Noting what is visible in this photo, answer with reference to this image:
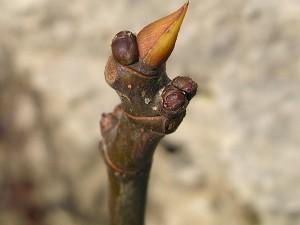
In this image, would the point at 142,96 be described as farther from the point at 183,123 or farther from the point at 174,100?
the point at 183,123

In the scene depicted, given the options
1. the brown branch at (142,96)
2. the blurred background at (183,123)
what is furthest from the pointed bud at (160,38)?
the blurred background at (183,123)

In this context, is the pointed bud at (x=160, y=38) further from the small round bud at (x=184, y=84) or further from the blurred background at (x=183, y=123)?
the blurred background at (x=183, y=123)

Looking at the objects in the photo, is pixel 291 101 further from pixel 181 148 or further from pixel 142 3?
pixel 142 3

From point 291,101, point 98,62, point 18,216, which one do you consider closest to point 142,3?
point 98,62

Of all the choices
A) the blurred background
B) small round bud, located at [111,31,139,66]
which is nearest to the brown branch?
small round bud, located at [111,31,139,66]

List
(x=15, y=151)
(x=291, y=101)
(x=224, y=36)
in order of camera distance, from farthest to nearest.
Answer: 1. (x=15, y=151)
2. (x=224, y=36)
3. (x=291, y=101)
